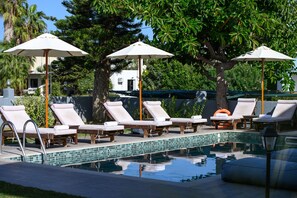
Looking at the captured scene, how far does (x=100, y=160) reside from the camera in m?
11.9

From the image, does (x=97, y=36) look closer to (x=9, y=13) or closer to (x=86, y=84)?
(x=9, y=13)

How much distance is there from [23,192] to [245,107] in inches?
466

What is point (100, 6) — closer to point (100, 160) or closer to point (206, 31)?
point (206, 31)

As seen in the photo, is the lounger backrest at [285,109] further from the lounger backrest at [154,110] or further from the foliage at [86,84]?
A: the foliage at [86,84]

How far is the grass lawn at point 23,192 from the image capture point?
6.68 meters

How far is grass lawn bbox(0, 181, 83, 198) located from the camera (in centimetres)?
668

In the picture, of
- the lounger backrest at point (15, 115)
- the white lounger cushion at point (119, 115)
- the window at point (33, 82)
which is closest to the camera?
the lounger backrest at point (15, 115)

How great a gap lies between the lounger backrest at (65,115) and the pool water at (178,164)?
2605 mm

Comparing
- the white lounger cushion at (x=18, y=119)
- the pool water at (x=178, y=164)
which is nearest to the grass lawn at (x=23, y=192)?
the pool water at (x=178, y=164)

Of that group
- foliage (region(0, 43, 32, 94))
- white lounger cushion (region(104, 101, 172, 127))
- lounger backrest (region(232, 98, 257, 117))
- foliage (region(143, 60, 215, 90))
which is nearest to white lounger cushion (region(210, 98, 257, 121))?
lounger backrest (region(232, 98, 257, 117))

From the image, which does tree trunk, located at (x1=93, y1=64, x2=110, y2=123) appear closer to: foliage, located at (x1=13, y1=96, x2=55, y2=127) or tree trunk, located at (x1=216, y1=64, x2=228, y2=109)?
foliage, located at (x1=13, y1=96, x2=55, y2=127)

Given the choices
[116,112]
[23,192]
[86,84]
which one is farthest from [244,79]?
[23,192]

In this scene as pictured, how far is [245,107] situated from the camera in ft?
57.8

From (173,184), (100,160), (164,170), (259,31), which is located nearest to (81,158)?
(100,160)
